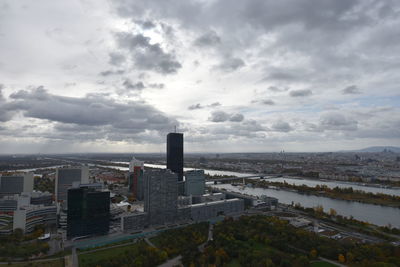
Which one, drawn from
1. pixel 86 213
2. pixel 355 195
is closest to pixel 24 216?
pixel 86 213

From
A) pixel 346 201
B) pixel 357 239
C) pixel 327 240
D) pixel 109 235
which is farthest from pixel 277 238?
pixel 346 201

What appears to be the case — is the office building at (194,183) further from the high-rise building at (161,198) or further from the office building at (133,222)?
the office building at (133,222)

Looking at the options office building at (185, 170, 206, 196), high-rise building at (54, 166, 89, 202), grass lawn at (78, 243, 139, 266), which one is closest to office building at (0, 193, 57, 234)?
high-rise building at (54, 166, 89, 202)

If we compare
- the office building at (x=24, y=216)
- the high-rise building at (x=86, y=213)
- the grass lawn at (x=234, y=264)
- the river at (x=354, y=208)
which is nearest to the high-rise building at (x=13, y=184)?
the office building at (x=24, y=216)

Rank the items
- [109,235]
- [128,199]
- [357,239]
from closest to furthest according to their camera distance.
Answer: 1. [357,239]
2. [109,235]
3. [128,199]

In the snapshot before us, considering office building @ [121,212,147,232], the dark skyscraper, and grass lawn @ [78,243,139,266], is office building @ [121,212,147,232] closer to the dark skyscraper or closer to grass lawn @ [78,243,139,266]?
grass lawn @ [78,243,139,266]

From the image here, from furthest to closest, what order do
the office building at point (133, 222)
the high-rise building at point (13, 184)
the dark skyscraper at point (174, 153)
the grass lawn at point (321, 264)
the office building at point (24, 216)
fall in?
1. the dark skyscraper at point (174, 153)
2. the high-rise building at point (13, 184)
3. the office building at point (133, 222)
4. the office building at point (24, 216)
5. the grass lawn at point (321, 264)

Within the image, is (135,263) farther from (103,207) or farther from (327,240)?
(327,240)
